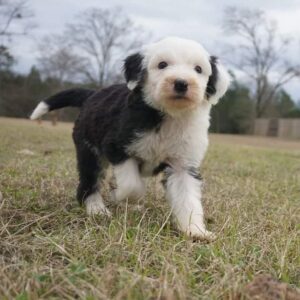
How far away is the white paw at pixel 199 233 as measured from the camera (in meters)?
3.30

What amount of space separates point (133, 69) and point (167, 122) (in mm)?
513

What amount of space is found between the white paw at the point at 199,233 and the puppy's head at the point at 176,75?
33.1 inches

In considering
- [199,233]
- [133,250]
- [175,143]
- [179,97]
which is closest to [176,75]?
[179,97]

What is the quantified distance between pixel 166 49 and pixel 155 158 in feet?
2.62

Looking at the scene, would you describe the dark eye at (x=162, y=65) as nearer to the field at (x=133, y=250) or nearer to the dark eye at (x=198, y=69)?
the dark eye at (x=198, y=69)

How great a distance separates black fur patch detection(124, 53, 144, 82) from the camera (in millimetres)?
3964

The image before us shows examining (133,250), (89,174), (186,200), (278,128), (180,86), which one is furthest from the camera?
(278,128)

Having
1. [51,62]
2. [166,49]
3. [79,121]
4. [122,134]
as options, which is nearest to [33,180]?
[79,121]

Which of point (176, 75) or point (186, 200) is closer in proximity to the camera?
point (176, 75)

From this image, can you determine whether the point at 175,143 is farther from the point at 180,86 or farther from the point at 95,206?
the point at 95,206

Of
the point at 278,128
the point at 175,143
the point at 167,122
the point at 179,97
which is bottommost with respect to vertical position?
the point at 278,128

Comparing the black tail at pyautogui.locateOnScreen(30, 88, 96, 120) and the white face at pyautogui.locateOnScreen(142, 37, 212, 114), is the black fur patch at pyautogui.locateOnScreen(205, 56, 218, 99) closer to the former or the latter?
the white face at pyautogui.locateOnScreen(142, 37, 212, 114)

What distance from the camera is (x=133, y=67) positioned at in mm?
4031

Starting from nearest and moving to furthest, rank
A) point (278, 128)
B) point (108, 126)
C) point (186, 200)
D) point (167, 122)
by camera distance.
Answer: point (186, 200), point (167, 122), point (108, 126), point (278, 128)
